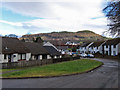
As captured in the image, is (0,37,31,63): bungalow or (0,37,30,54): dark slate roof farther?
(0,37,30,54): dark slate roof

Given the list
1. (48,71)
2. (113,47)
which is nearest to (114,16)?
(48,71)

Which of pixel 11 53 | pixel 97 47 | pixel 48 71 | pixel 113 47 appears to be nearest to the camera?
pixel 48 71

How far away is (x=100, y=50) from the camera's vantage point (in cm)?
6925

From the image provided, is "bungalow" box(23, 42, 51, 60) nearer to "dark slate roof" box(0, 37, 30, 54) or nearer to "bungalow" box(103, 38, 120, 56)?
"dark slate roof" box(0, 37, 30, 54)

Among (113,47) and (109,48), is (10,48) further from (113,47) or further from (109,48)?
(109,48)

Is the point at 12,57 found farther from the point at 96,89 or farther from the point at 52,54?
the point at 96,89

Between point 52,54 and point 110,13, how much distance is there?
21946mm

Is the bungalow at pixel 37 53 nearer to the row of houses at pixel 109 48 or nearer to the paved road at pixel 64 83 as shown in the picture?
the paved road at pixel 64 83

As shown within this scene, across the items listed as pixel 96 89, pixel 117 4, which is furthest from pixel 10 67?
pixel 117 4

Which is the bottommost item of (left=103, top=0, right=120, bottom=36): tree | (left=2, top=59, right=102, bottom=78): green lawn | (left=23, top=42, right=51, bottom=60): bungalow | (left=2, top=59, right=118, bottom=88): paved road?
(left=2, top=59, right=102, bottom=78): green lawn

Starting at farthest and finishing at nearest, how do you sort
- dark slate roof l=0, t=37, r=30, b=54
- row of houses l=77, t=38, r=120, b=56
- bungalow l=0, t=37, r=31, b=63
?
row of houses l=77, t=38, r=120, b=56
dark slate roof l=0, t=37, r=30, b=54
bungalow l=0, t=37, r=31, b=63

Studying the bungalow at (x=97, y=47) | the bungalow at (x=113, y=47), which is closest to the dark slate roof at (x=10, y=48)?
the bungalow at (x=113, y=47)

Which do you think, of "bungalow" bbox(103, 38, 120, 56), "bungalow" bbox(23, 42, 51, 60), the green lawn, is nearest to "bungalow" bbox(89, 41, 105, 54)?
"bungalow" bbox(103, 38, 120, 56)

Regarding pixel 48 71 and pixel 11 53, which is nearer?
pixel 48 71
